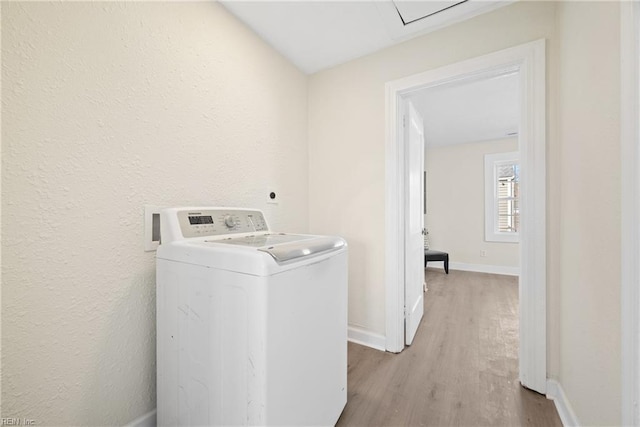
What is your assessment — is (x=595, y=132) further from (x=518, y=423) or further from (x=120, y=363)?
(x=120, y=363)

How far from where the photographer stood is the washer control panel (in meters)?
1.16

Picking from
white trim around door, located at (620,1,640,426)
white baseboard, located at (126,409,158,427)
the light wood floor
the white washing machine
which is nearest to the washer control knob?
the white washing machine

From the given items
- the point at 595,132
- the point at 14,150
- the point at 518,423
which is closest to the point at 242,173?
the point at 14,150

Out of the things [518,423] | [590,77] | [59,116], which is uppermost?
[590,77]

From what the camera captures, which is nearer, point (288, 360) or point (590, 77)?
point (288, 360)

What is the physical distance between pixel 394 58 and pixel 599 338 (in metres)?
1.91

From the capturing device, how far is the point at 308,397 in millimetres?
1006

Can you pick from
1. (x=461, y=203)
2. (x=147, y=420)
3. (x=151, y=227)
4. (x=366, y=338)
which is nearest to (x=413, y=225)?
(x=366, y=338)

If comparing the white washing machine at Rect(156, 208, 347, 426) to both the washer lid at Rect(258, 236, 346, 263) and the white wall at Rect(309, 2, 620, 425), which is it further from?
the white wall at Rect(309, 2, 620, 425)

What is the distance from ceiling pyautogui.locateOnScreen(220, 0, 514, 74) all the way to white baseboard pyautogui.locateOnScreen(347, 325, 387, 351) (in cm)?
215

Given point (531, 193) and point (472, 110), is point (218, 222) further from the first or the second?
point (472, 110)

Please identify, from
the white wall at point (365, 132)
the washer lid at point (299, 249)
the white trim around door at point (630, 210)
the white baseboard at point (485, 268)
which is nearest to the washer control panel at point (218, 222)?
the washer lid at point (299, 249)

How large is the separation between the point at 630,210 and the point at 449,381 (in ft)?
4.29

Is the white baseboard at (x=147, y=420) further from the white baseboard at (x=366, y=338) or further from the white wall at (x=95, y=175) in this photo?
the white baseboard at (x=366, y=338)
